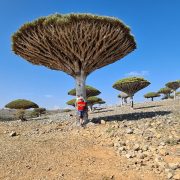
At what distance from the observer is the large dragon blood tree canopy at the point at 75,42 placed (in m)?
13.4

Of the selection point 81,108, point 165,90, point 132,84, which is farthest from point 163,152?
point 165,90

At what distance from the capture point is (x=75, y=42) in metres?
14.1

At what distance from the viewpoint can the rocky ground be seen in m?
7.86

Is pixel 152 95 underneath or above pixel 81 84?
above

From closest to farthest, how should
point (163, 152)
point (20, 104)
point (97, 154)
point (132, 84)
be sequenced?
1. point (163, 152)
2. point (97, 154)
3. point (132, 84)
4. point (20, 104)

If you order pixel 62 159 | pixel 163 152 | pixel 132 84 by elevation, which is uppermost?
pixel 132 84

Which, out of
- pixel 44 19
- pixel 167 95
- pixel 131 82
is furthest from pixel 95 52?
pixel 167 95

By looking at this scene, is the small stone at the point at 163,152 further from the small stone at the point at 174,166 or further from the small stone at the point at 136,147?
the small stone at the point at 174,166

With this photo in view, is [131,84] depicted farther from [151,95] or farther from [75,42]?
[151,95]

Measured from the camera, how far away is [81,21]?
13305 millimetres

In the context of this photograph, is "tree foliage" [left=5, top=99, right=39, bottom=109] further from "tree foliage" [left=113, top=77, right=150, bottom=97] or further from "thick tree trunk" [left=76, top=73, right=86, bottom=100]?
"thick tree trunk" [left=76, top=73, right=86, bottom=100]

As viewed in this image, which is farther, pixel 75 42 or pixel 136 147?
pixel 75 42

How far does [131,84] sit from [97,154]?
738 inches

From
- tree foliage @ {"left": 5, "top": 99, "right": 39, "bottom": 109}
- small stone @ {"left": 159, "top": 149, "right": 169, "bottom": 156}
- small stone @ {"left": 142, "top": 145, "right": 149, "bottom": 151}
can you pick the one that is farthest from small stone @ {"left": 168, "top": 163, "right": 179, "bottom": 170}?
tree foliage @ {"left": 5, "top": 99, "right": 39, "bottom": 109}
